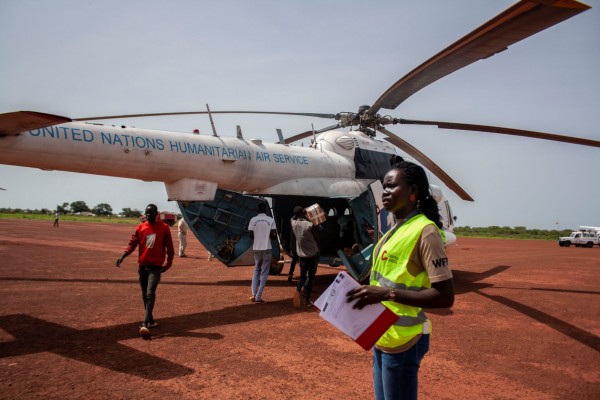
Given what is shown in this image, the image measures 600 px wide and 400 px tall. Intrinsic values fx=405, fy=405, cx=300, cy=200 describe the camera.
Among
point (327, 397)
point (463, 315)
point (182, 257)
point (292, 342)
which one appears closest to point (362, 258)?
point (463, 315)

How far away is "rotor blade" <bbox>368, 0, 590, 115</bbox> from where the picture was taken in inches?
183

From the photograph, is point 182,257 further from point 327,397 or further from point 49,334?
point 327,397

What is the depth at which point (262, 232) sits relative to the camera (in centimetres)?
832

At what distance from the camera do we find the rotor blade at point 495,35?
4.64 metres

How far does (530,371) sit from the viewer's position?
15.7 ft

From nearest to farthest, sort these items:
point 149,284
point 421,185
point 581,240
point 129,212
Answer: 1. point 421,185
2. point 149,284
3. point 581,240
4. point 129,212

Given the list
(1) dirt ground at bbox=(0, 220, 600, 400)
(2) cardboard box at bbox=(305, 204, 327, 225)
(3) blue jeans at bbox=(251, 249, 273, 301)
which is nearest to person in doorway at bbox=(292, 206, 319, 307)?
(2) cardboard box at bbox=(305, 204, 327, 225)

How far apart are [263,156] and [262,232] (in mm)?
2219

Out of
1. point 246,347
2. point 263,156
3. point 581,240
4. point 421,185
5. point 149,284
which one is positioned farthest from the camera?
point 581,240

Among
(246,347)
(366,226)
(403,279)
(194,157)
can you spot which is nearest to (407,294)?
(403,279)

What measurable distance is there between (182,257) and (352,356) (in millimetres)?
12452

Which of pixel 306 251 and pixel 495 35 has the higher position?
pixel 495 35

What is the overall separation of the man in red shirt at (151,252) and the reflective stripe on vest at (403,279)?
14.3ft

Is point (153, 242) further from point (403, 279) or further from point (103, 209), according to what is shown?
point (103, 209)
